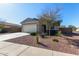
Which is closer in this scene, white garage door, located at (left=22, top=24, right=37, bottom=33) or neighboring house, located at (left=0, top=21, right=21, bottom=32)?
neighboring house, located at (left=0, top=21, right=21, bottom=32)

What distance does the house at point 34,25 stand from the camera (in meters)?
3.79

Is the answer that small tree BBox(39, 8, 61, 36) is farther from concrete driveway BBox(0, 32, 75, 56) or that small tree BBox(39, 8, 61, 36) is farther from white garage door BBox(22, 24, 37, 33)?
concrete driveway BBox(0, 32, 75, 56)

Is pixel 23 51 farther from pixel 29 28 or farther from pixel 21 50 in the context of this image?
pixel 29 28

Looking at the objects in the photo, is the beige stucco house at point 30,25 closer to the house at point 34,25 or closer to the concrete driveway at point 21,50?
the house at point 34,25

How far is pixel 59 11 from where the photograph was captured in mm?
3764

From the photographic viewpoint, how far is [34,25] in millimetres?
3932

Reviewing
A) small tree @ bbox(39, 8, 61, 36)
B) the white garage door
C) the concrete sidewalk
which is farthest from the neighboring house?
small tree @ bbox(39, 8, 61, 36)

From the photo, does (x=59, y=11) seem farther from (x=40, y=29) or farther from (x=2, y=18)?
(x=2, y=18)

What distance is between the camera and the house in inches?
149

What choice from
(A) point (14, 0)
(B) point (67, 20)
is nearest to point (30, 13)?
(A) point (14, 0)

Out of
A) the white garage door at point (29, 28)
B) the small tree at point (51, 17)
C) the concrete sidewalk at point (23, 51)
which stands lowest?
the concrete sidewalk at point (23, 51)

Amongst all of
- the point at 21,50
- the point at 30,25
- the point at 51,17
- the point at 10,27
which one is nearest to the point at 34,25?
the point at 30,25

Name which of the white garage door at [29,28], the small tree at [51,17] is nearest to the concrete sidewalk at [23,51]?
the white garage door at [29,28]

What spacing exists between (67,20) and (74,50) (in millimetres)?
867
